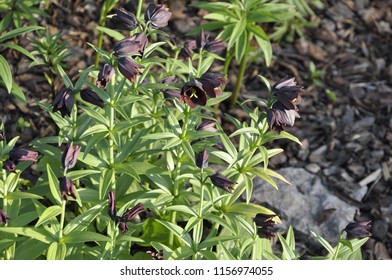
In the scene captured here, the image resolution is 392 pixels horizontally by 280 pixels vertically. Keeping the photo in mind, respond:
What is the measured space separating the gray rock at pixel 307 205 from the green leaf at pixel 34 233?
1.86 m

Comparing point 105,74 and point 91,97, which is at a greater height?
point 105,74

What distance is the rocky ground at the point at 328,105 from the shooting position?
16.4 feet

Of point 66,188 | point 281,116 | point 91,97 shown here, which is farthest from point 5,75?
point 281,116

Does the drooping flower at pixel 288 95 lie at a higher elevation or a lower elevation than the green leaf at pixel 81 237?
higher

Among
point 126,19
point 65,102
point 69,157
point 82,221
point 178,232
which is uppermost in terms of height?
point 126,19

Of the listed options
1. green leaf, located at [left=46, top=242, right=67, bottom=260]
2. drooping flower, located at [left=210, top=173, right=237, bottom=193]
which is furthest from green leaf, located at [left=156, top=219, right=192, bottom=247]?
green leaf, located at [left=46, top=242, right=67, bottom=260]

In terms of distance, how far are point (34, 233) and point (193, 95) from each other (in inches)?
37.6

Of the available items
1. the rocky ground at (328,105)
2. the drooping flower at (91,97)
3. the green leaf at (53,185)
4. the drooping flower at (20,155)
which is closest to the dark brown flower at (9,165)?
Answer: the drooping flower at (20,155)

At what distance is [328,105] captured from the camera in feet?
19.3

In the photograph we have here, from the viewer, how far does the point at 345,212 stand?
498 centimetres

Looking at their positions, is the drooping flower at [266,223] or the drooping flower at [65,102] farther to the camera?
the drooping flower at [266,223]

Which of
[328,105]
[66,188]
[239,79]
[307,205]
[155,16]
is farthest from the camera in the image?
[328,105]

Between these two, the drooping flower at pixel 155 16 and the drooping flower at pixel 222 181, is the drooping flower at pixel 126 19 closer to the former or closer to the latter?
the drooping flower at pixel 155 16

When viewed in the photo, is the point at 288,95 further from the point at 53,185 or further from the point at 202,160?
the point at 53,185
